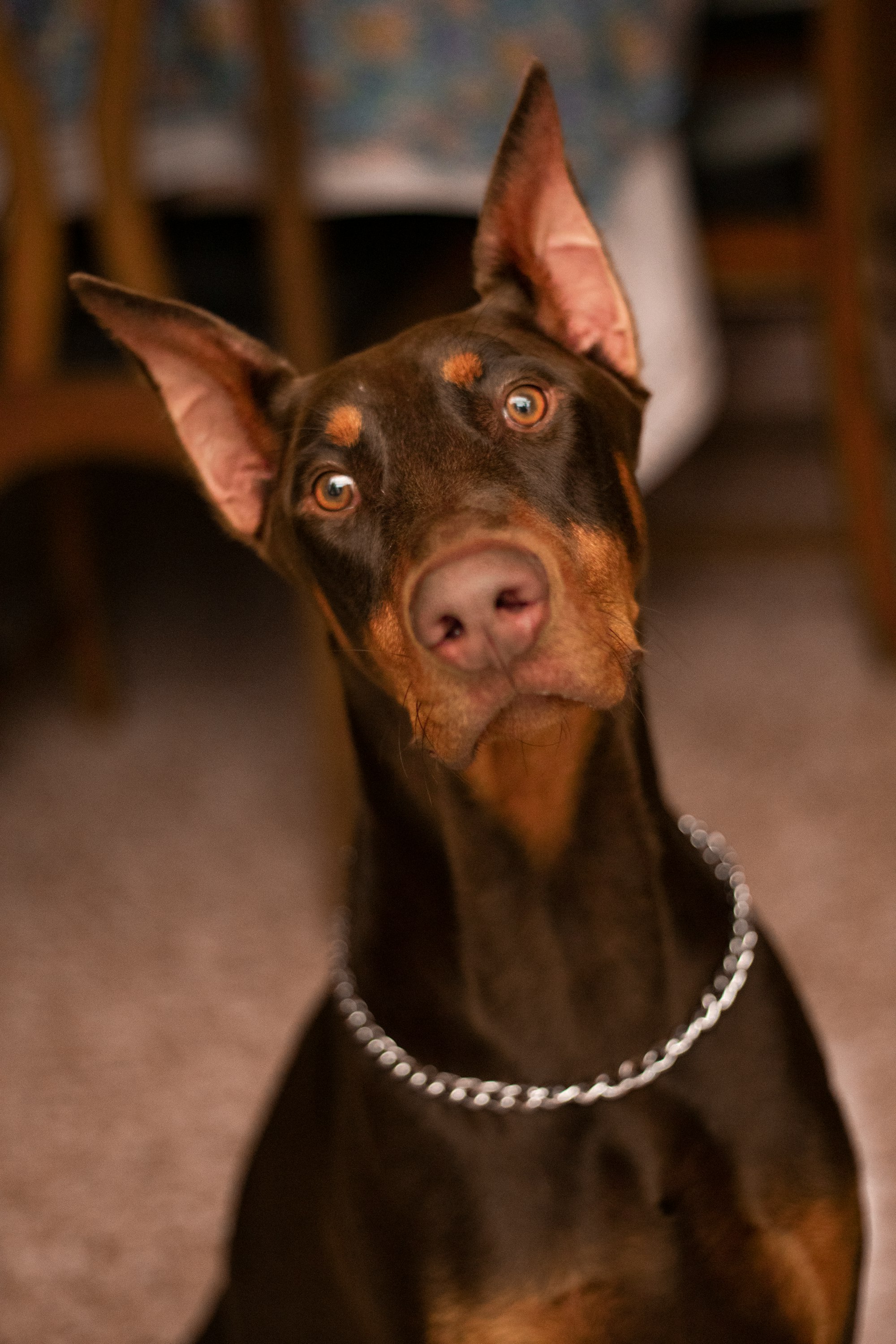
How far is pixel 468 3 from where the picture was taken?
2.02 m

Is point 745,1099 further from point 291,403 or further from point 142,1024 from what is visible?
point 142,1024

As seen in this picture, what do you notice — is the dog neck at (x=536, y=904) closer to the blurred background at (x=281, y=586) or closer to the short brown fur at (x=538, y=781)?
the short brown fur at (x=538, y=781)

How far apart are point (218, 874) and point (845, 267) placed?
5.30ft

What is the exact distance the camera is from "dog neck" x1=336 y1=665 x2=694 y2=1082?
3.78 ft

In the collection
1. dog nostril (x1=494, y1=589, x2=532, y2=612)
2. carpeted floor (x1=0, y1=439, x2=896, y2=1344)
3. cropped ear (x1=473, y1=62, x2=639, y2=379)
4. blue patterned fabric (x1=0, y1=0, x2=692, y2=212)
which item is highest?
blue patterned fabric (x1=0, y1=0, x2=692, y2=212)

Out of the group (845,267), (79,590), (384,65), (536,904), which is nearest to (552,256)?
(536,904)

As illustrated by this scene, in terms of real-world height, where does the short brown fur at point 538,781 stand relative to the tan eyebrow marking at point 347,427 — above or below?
below

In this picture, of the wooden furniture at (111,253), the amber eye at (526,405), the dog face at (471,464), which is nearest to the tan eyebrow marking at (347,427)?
the dog face at (471,464)

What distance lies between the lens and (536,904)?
46.2 inches

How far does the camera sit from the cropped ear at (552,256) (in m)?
1.14

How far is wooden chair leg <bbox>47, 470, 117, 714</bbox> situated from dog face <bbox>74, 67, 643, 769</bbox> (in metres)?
1.74

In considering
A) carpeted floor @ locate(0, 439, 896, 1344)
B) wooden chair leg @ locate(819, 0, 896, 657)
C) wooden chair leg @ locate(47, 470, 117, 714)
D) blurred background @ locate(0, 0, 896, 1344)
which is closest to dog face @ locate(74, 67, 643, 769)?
blurred background @ locate(0, 0, 896, 1344)

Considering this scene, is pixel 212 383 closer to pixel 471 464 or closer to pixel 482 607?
pixel 471 464

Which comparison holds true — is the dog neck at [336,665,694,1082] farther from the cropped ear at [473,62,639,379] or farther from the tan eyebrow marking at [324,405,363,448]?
the cropped ear at [473,62,639,379]
